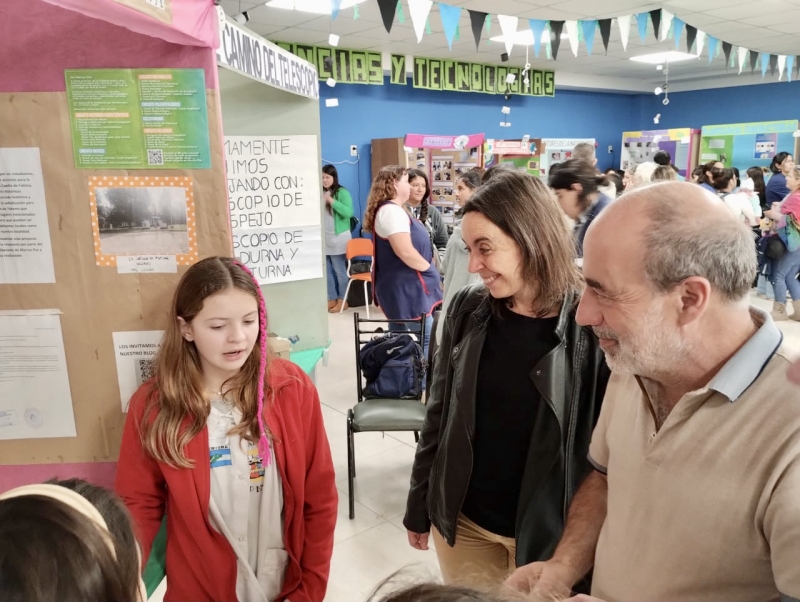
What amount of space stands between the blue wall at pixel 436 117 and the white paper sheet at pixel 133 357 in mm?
7100

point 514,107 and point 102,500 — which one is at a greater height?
point 514,107

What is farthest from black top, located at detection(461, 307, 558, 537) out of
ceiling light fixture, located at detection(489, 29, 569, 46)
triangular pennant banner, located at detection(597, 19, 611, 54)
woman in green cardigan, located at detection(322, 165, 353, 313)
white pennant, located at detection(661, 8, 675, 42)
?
ceiling light fixture, located at detection(489, 29, 569, 46)

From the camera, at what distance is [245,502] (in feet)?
4.46

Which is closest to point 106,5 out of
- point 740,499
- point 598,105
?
point 740,499

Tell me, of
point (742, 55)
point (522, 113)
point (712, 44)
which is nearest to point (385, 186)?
point (712, 44)

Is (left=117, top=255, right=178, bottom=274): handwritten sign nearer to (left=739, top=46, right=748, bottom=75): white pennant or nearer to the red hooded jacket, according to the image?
the red hooded jacket

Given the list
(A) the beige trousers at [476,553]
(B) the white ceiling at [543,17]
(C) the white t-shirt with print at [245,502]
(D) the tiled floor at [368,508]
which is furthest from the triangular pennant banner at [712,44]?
(C) the white t-shirt with print at [245,502]

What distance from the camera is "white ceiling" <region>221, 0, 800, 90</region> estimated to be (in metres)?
5.62

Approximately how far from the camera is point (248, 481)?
4.47ft

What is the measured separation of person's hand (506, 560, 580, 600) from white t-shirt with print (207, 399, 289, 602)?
61 cm

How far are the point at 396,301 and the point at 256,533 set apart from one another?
2.39m

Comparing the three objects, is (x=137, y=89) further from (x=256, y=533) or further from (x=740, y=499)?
(x=740, y=499)

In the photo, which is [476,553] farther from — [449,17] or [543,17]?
[543,17]

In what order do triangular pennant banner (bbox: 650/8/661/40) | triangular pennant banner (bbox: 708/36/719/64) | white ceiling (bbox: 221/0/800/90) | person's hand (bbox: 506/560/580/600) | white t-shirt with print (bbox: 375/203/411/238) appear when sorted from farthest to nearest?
1. triangular pennant banner (bbox: 708/36/719/64)
2. triangular pennant banner (bbox: 650/8/661/40)
3. white ceiling (bbox: 221/0/800/90)
4. white t-shirt with print (bbox: 375/203/411/238)
5. person's hand (bbox: 506/560/580/600)
